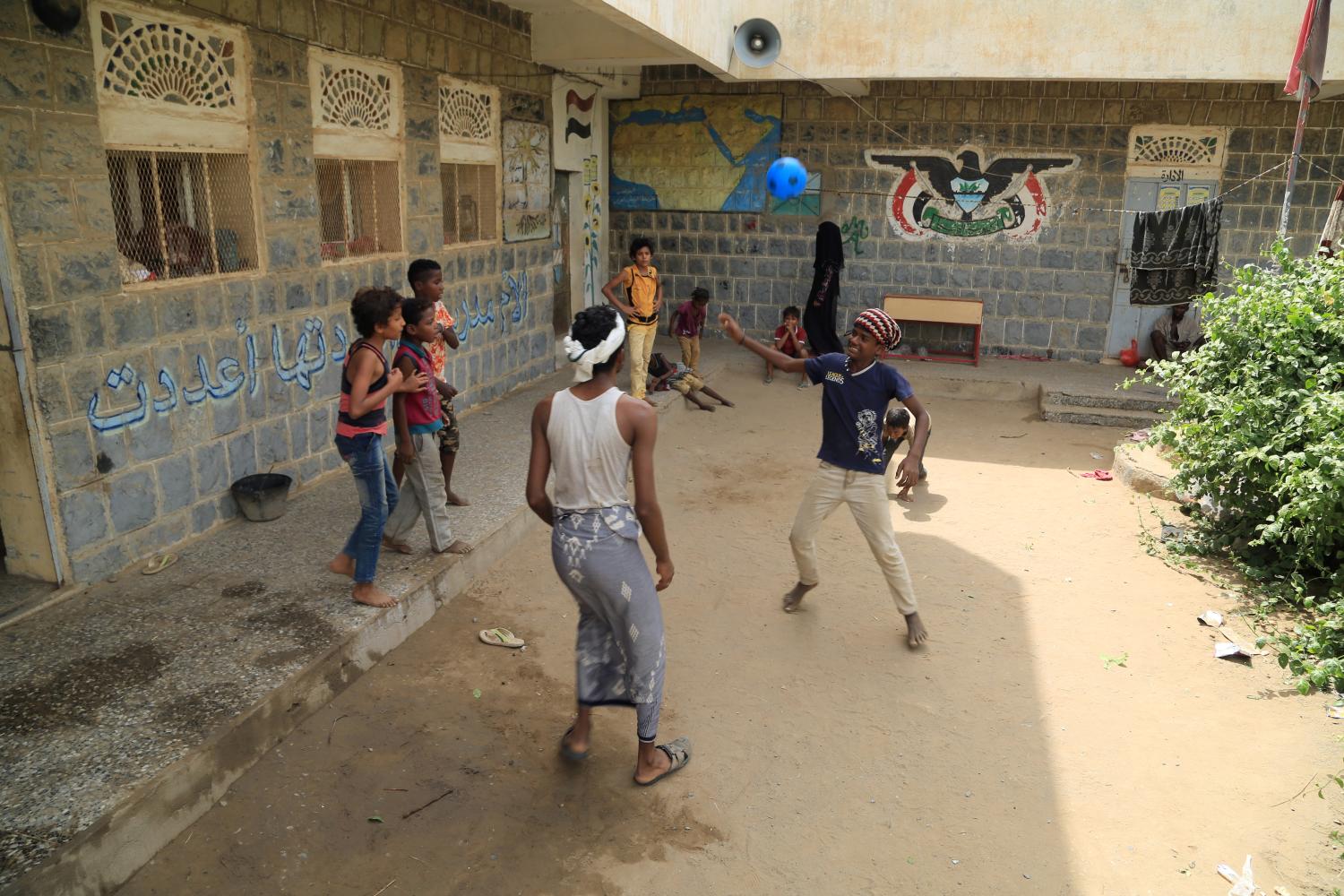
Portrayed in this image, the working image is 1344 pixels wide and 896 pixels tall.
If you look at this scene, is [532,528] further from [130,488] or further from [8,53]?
[8,53]

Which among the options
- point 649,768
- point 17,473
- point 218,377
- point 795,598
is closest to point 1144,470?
point 795,598

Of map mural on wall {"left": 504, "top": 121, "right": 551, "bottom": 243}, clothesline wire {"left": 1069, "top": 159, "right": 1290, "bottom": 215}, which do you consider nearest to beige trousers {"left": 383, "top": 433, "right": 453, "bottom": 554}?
map mural on wall {"left": 504, "top": 121, "right": 551, "bottom": 243}

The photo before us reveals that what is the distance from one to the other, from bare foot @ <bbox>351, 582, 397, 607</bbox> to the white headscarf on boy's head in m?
1.96

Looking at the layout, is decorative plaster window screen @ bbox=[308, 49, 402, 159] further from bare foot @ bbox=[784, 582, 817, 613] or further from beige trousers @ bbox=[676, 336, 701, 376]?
bare foot @ bbox=[784, 582, 817, 613]

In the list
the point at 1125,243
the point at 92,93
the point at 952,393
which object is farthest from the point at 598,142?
the point at 92,93

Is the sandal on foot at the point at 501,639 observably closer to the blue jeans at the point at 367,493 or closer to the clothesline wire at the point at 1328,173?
the blue jeans at the point at 367,493

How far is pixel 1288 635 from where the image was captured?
16.5ft

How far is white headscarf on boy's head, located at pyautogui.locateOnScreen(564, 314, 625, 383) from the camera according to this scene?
318cm

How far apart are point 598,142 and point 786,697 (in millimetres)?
9392

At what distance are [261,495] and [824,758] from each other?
11.7 ft

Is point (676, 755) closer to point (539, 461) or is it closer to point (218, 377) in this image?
point (539, 461)

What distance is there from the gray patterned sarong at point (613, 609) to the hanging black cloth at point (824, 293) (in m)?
8.31

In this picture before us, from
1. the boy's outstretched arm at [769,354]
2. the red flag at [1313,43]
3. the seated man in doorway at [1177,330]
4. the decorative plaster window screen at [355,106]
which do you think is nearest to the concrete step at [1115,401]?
the seated man in doorway at [1177,330]

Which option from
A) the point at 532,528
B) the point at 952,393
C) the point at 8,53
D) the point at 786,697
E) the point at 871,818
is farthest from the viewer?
the point at 952,393
